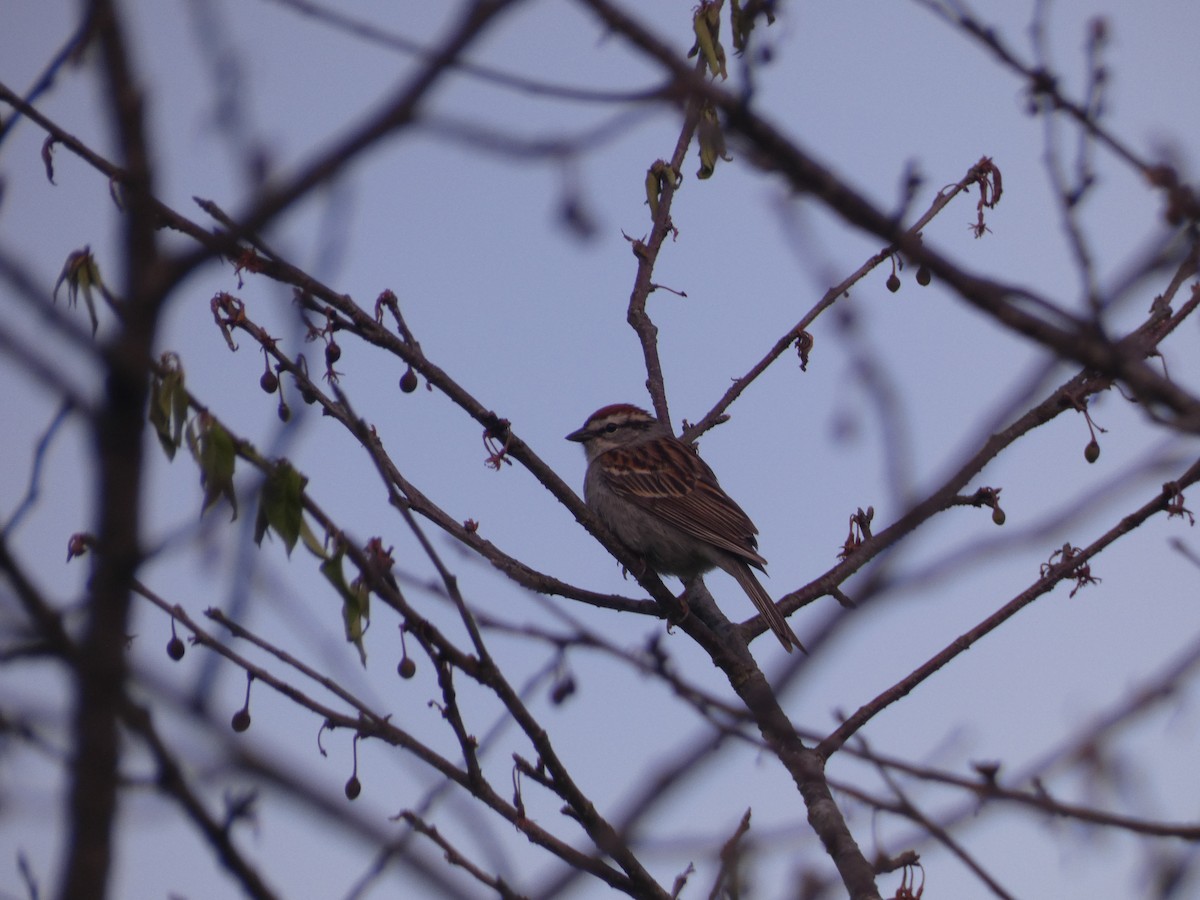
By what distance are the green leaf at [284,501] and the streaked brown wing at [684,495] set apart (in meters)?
4.16

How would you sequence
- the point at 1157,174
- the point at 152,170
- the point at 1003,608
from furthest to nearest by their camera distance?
the point at 1003,608
the point at 1157,174
the point at 152,170

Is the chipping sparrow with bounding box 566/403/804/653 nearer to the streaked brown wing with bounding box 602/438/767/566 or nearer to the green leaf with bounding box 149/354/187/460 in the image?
the streaked brown wing with bounding box 602/438/767/566

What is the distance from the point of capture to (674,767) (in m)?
1.71

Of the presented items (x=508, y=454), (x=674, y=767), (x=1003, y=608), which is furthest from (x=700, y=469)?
(x=674, y=767)

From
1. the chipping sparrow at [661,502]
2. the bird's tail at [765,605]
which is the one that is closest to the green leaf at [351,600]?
the bird's tail at [765,605]

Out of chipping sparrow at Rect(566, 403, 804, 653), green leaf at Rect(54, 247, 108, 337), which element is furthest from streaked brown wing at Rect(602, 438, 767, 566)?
green leaf at Rect(54, 247, 108, 337)

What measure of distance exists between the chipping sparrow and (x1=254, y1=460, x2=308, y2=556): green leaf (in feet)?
12.3

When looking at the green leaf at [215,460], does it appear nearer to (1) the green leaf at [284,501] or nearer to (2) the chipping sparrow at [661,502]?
(1) the green leaf at [284,501]

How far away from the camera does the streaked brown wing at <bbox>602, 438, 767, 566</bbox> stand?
7297mm

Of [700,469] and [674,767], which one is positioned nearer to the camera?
[674,767]

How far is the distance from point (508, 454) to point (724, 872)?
2250 mm

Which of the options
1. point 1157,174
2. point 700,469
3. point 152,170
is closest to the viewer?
point 152,170

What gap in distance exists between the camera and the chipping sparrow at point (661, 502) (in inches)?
284

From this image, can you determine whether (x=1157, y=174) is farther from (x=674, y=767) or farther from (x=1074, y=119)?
(x=674, y=767)
